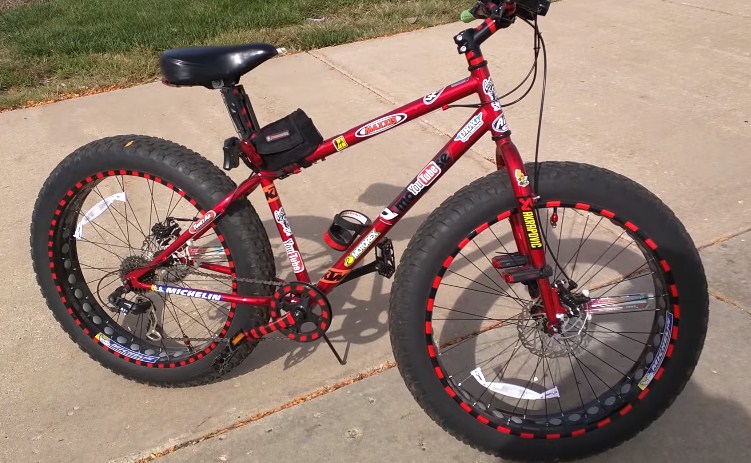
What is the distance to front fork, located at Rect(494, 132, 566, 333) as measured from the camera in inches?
82.9

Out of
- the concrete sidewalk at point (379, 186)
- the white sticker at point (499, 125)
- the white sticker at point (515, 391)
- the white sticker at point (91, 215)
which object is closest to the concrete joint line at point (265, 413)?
the concrete sidewalk at point (379, 186)

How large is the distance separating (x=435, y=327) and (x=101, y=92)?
3.57m

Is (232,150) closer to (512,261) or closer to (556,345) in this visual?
(512,261)

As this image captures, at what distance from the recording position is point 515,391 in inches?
99.7

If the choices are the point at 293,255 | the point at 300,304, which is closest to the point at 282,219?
the point at 293,255

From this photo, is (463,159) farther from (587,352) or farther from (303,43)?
(303,43)

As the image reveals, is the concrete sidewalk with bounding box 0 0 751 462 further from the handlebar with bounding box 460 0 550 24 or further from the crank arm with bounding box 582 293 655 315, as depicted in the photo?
the handlebar with bounding box 460 0 550 24

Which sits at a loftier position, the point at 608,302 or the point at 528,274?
the point at 528,274

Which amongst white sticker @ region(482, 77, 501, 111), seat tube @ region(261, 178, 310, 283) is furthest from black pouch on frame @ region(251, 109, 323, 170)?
white sticker @ region(482, 77, 501, 111)

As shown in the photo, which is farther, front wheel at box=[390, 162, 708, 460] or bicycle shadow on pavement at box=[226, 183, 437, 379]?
bicycle shadow on pavement at box=[226, 183, 437, 379]

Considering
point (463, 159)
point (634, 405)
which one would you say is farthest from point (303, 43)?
point (634, 405)

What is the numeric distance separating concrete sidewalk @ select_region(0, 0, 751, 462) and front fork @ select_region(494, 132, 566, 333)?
1.85ft

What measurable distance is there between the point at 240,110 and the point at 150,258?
73 cm

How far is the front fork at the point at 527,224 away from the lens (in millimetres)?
2105
